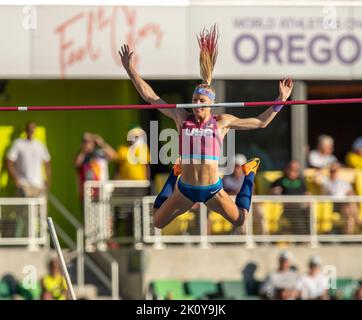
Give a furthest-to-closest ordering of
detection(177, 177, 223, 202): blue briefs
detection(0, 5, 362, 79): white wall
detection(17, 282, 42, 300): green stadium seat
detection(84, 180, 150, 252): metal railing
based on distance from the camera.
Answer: detection(0, 5, 362, 79): white wall, detection(84, 180, 150, 252): metal railing, detection(17, 282, 42, 300): green stadium seat, detection(177, 177, 223, 202): blue briefs

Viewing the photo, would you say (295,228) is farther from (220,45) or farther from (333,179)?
(220,45)

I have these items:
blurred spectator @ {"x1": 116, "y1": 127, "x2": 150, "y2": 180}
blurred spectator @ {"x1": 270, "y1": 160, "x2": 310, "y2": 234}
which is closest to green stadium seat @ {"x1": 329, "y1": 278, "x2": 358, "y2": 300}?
blurred spectator @ {"x1": 270, "y1": 160, "x2": 310, "y2": 234}

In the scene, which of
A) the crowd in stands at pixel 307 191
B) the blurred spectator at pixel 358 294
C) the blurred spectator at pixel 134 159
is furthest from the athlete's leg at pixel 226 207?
the blurred spectator at pixel 134 159

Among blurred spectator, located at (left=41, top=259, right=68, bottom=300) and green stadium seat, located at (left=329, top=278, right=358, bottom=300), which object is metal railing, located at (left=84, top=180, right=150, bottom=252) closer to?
blurred spectator, located at (left=41, top=259, right=68, bottom=300)

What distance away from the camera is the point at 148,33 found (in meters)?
27.3

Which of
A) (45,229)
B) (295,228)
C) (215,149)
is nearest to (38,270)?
(45,229)

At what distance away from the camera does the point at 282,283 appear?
25.1m

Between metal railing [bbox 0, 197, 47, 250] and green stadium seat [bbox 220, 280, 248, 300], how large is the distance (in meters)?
2.69

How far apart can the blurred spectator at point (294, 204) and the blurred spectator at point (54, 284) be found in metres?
3.44

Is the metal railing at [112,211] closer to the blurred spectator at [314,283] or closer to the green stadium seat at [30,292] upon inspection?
the green stadium seat at [30,292]

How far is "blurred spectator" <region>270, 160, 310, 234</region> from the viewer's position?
26.3 m

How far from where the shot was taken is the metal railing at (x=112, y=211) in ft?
86.3

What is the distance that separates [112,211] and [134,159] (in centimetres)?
79

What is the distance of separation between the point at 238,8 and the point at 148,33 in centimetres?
136
